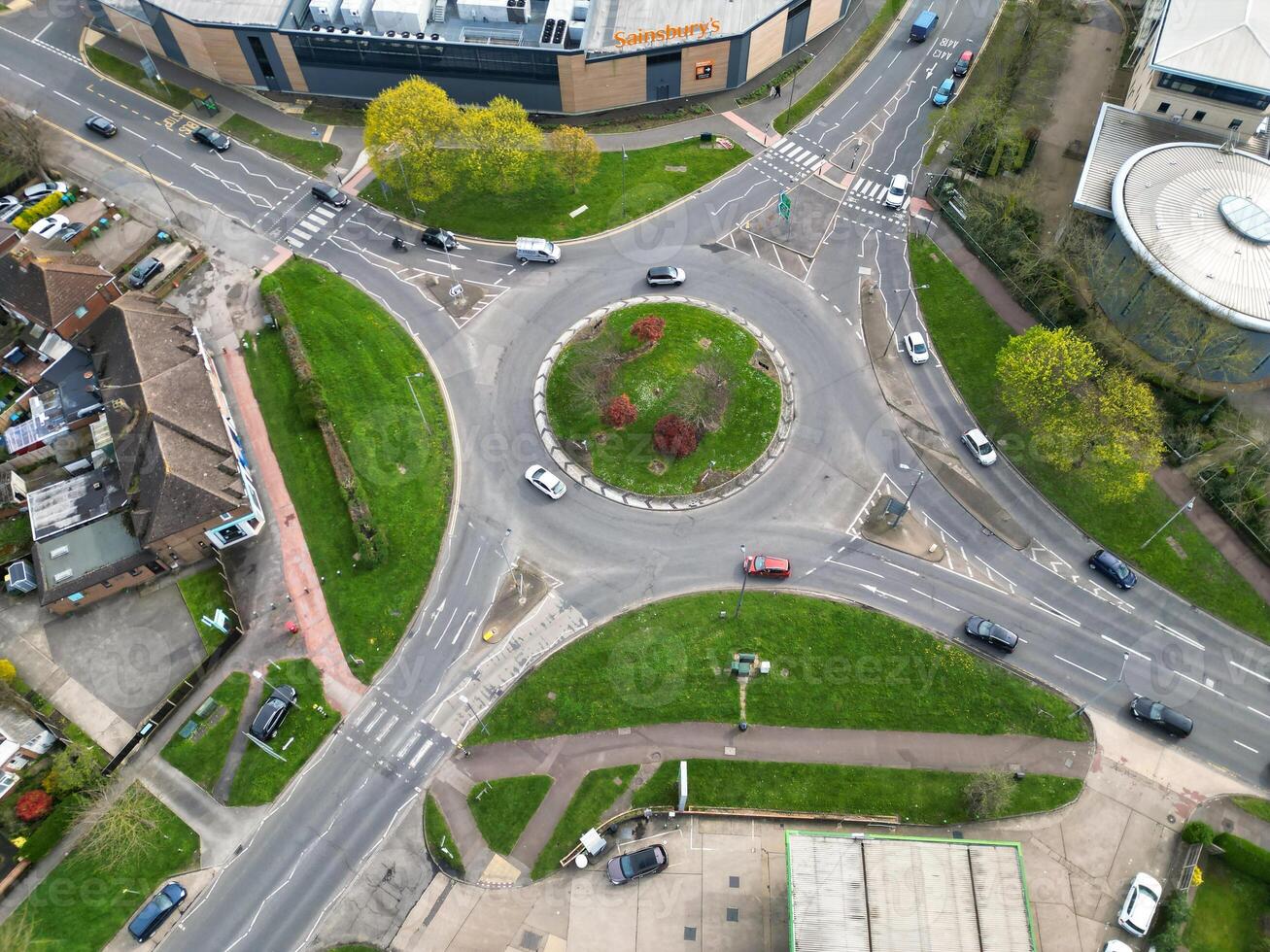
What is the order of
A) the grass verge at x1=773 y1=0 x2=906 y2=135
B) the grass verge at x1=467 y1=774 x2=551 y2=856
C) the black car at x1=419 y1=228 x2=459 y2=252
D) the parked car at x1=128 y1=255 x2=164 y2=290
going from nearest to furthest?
the grass verge at x1=467 y1=774 x2=551 y2=856 < the parked car at x1=128 y1=255 x2=164 y2=290 < the black car at x1=419 y1=228 x2=459 y2=252 < the grass verge at x1=773 y1=0 x2=906 y2=135

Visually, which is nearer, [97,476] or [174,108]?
[97,476]

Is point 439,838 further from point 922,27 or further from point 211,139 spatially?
point 922,27

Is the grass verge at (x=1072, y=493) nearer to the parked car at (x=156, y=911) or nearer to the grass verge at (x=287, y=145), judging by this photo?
the grass verge at (x=287, y=145)

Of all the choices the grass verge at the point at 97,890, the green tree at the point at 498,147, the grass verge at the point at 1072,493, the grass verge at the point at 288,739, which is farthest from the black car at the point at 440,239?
the grass verge at the point at 97,890

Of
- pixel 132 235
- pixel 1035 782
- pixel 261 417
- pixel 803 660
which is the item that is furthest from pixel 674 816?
pixel 132 235

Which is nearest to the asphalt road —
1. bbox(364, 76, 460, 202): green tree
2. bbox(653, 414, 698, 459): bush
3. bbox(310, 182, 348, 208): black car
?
bbox(310, 182, 348, 208): black car

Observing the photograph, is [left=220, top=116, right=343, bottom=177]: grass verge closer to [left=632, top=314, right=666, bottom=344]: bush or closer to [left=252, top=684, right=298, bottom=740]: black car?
[left=632, top=314, right=666, bottom=344]: bush

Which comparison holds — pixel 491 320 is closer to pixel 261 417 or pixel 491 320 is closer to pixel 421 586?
pixel 261 417
